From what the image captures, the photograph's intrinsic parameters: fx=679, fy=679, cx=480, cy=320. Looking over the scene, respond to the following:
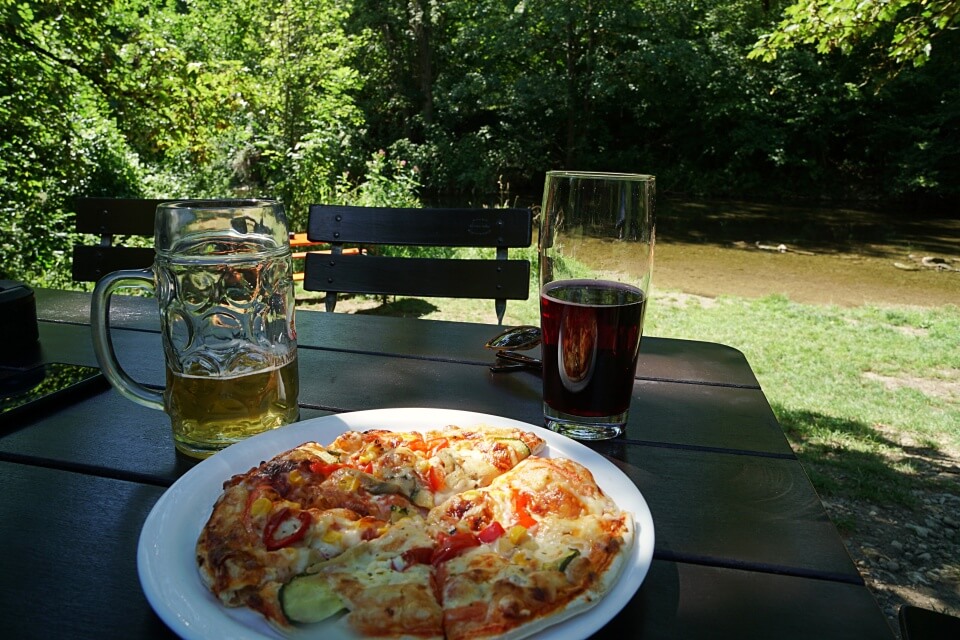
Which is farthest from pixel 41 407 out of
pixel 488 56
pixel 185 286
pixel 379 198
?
pixel 488 56

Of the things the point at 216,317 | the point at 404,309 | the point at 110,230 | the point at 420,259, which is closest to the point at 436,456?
the point at 216,317

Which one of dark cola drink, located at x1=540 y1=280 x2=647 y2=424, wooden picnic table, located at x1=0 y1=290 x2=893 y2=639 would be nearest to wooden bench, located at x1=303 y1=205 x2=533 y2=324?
wooden picnic table, located at x1=0 y1=290 x2=893 y2=639

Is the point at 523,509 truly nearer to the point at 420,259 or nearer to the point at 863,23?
the point at 420,259

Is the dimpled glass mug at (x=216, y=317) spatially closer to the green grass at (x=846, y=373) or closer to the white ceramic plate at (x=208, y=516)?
the white ceramic plate at (x=208, y=516)

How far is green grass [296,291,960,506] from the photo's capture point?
2951 millimetres

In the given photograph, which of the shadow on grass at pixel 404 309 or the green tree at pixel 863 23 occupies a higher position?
the green tree at pixel 863 23

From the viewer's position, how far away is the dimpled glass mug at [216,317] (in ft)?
2.84

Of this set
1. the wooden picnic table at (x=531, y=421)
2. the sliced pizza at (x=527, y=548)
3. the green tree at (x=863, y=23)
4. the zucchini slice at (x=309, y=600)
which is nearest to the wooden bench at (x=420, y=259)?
the wooden picnic table at (x=531, y=421)

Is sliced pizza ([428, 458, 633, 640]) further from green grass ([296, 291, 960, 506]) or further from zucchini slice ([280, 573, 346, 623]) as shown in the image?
green grass ([296, 291, 960, 506])

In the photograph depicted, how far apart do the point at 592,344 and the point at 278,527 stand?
0.50 metres

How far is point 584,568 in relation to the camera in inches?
23.1

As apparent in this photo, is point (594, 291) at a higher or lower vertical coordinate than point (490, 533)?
higher

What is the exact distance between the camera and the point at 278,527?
647 mm

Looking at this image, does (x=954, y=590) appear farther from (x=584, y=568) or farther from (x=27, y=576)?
(x=27, y=576)
